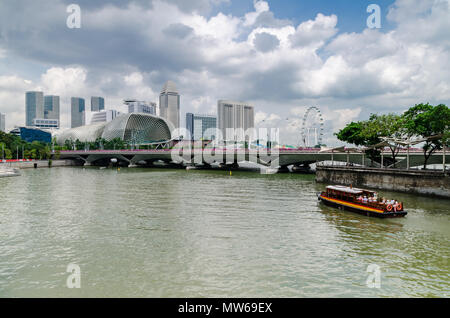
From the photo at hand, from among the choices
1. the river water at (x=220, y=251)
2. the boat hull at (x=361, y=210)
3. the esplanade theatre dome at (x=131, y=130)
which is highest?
the esplanade theatre dome at (x=131, y=130)

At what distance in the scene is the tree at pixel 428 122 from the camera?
121 ft

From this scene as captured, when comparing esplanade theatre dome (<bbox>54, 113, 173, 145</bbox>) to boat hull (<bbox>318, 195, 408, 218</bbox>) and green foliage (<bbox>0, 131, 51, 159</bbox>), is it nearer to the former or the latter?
green foliage (<bbox>0, 131, 51, 159</bbox>)

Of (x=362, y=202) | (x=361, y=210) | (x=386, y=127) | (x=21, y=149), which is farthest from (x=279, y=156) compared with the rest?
(x=21, y=149)

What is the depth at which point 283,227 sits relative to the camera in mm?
20781

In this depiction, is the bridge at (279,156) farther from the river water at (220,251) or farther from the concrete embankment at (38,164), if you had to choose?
the river water at (220,251)

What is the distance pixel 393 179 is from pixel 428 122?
9.15 meters

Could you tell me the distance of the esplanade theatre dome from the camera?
17300 centimetres

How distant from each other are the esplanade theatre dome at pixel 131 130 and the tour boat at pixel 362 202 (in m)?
157

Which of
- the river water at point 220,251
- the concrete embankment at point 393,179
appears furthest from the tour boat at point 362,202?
the concrete embankment at point 393,179

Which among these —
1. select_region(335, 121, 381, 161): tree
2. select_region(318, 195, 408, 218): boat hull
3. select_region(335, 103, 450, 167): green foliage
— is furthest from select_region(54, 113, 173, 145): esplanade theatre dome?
select_region(318, 195, 408, 218): boat hull

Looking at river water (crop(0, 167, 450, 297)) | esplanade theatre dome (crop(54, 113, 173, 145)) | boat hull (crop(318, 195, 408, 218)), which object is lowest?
river water (crop(0, 167, 450, 297))

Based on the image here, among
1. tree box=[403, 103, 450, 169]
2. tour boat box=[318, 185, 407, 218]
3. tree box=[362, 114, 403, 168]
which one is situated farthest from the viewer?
tree box=[362, 114, 403, 168]

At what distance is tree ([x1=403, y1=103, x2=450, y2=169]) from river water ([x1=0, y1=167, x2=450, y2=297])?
14733 millimetres

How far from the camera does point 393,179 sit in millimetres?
40062
